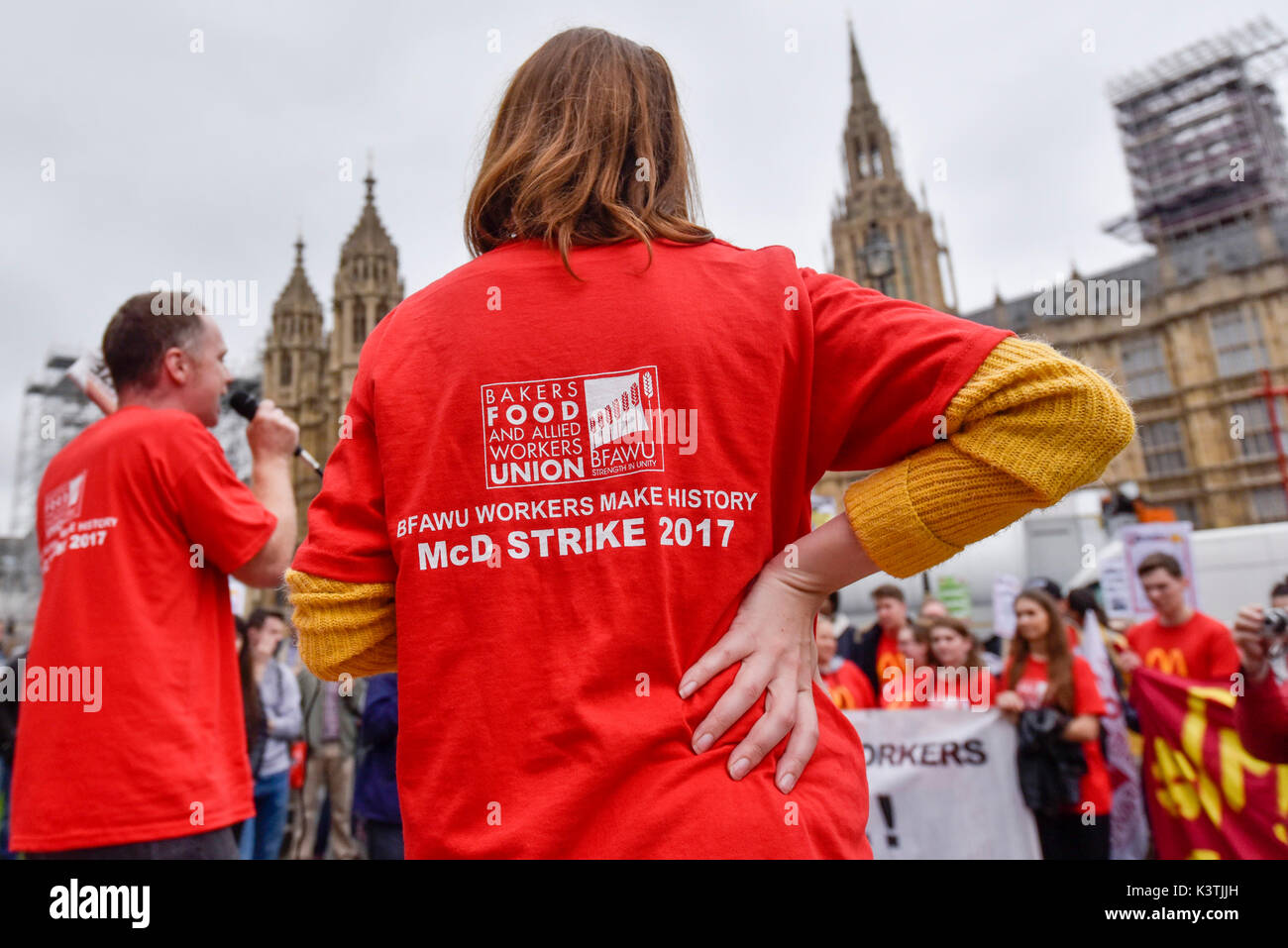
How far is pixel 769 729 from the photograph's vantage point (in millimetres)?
1133

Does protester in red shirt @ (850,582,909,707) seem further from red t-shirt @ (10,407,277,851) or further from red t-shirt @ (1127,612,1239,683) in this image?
red t-shirt @ (10,407,277,851)

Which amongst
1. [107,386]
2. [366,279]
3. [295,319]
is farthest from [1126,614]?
[295,319]

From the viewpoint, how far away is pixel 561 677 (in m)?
1.14

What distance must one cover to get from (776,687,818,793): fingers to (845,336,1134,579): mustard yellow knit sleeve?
24cm

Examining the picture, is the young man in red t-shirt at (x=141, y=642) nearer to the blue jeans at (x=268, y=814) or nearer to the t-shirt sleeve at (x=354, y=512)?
the t-shirt sleeve at (x=354, y=512)

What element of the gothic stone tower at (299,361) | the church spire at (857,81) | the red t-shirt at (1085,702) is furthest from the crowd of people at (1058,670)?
the church spire at (857,81)

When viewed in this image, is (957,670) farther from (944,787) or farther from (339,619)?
(339,619)

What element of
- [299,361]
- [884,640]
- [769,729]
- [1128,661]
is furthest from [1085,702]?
[299,361]

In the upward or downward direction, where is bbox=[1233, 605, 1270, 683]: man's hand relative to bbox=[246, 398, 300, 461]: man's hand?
downward

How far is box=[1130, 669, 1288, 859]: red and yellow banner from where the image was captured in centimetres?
457

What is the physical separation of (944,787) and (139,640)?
5178 millimetres

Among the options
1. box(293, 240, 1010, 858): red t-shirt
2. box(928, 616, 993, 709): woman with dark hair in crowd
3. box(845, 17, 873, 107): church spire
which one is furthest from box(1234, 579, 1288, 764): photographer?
box(845, 17, 873, 107): church spire

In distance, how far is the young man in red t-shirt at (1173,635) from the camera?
5770 mm

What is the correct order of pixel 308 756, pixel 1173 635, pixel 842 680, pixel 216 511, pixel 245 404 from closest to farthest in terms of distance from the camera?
pixel 216 511
pixel 245 404
pixel 1173 635
pixel 842 680
pixel 308 756
